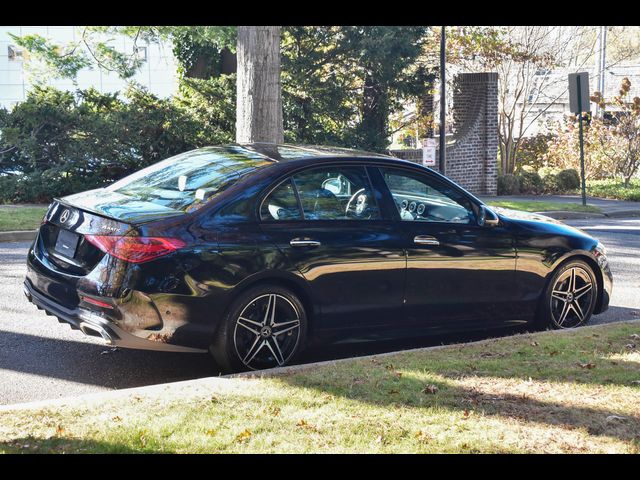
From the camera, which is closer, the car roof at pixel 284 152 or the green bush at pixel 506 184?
the car roof at pixel 284 152

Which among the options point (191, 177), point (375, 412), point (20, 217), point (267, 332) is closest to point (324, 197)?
point (191, 177)

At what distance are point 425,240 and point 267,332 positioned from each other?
1580 millimetres

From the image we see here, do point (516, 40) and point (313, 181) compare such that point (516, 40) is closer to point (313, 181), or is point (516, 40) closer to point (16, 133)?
point (16, 133)

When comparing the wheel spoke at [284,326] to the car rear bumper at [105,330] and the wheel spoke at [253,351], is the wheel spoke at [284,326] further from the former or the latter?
the car rear bumper at [105,330]

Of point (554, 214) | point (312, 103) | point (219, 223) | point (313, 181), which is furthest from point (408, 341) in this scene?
point (312, 103)

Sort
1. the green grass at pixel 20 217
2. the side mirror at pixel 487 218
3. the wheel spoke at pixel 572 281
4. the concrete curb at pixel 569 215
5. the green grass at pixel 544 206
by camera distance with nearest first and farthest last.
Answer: the side mirror at pixel 487 218 < the wheel spoke at pixel 572 281 < the green grass at pixel 20 217 < the concrete curb at pixel 569 215 < the green grass at pixel 544 206

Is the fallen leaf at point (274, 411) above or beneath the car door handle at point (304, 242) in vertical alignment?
beneath

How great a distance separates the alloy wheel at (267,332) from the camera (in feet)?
20.0

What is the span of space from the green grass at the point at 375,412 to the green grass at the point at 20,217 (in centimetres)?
911

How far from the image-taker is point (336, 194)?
6711 mm

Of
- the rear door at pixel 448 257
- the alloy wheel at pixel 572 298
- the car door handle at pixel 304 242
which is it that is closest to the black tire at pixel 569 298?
the alloy wheel at pixel 572 298

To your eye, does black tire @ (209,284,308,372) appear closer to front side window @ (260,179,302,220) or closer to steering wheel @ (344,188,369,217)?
front side window @ (260,179,302,220)

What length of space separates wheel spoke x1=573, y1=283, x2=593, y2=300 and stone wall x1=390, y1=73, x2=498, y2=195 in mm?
17549

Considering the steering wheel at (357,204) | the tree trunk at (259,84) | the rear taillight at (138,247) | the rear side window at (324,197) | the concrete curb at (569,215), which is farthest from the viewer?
the concrete curb at (569,215)
